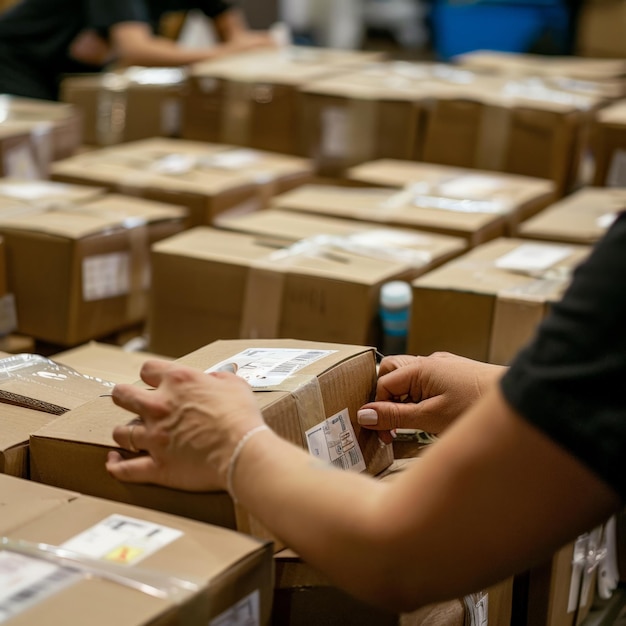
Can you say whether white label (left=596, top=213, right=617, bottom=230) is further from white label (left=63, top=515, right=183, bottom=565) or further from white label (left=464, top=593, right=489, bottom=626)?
white label (left=63, top=515, right=183, bottom=565)

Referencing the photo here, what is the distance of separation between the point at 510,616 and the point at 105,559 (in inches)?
31.1

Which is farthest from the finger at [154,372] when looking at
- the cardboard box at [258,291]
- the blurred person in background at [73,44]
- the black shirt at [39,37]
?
the black shirt at [39,37]

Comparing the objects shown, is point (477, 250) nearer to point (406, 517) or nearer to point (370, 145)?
point (370, 145)

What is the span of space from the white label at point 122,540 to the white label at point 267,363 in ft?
0.78

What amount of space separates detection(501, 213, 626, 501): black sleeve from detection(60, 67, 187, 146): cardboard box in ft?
8.45

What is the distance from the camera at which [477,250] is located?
2.21 m

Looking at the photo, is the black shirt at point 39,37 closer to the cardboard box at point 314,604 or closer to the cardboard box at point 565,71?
the cardboard box at point 565,71

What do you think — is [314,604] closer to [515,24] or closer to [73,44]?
[73,44]

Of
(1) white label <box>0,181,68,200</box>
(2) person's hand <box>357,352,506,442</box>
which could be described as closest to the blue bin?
(1) white label <box>0,181,68,200</box>

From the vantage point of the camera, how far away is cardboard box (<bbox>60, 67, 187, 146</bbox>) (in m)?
3.37

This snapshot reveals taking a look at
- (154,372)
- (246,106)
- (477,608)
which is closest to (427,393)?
(477,608)

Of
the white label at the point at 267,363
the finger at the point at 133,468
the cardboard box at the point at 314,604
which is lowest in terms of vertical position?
the cardboard box at the point at 314,604

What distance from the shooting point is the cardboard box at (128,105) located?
3365mm

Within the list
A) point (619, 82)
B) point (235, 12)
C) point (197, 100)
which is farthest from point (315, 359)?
point (235, 12)
